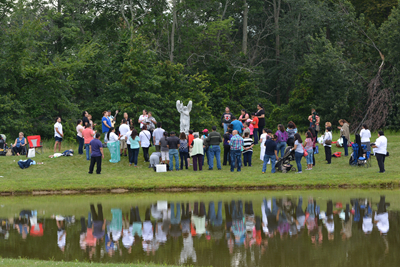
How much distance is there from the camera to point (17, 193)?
17016mm

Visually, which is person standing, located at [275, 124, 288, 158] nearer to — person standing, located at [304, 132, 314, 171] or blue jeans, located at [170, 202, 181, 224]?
person standing, located at [304, 132, 314, 171]

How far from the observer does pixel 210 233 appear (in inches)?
406

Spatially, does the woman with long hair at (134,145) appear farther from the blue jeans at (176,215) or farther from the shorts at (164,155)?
the blue jeans at (176,215)

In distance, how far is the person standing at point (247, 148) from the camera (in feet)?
66.7

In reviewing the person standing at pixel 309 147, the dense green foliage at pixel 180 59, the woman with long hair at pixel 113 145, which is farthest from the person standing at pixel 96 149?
the dense green foliage at pixel 180 59

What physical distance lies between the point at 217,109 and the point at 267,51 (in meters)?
10.5

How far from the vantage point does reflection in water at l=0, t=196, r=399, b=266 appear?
28.4 feet

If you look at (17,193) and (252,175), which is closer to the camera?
(17,193)

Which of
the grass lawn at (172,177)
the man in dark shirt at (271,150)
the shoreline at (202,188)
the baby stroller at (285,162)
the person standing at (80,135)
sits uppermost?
the person standing at (80,135)

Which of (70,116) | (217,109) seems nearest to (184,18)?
(217,109)

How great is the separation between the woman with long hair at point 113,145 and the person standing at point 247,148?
5.64 meters

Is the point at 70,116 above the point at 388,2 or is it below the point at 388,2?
below

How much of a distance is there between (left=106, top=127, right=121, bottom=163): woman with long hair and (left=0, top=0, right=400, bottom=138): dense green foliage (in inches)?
491

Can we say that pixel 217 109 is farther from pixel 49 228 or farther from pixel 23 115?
pixel 49 228
